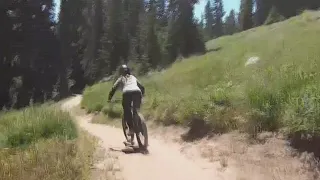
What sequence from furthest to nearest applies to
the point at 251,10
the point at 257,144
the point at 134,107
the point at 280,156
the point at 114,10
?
the point at 251,10, the point at 114,10, the point at 134,107, the point at 257,144, the point at 280,156

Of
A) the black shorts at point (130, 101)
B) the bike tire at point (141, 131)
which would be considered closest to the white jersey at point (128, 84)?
the black shorts at point (130, 101)

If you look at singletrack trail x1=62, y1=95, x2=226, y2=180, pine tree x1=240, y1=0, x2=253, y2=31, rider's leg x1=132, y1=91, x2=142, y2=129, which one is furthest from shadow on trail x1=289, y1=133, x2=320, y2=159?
pine tree x1=240, y1=0, x2=253, y2=31

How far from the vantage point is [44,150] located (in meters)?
8.20

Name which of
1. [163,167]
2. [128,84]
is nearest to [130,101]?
[128,84]

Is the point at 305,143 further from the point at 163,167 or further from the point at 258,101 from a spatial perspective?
the point at 163,167

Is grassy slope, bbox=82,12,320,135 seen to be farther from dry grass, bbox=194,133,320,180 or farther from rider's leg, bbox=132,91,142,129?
rider's leg, bbox=132,91,142,129

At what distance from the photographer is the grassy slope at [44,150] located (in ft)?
23.4

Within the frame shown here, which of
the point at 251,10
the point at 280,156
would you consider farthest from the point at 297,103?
the point at 251,10

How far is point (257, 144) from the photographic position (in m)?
9.33

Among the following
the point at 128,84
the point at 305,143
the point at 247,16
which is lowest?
the point at 305,143

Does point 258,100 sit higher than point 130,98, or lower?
lower

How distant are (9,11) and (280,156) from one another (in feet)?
134

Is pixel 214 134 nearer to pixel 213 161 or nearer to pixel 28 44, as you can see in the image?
pixel 213 161

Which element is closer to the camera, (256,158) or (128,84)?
(256,158)
